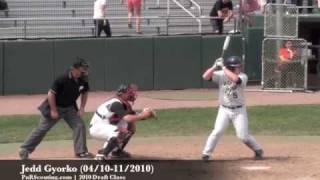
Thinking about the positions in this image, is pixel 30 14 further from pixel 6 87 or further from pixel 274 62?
pixel 274 62

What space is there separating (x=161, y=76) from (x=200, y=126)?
22.1 ft

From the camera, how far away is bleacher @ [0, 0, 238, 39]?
837 inches

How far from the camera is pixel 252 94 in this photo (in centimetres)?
1969

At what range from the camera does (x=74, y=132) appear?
36.1 ft

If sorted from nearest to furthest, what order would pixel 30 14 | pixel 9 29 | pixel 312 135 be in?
1. pixel 312 135
2. pixel 9 29
3. pixel 30 14

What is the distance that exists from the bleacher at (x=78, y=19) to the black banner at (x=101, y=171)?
11.7 meters

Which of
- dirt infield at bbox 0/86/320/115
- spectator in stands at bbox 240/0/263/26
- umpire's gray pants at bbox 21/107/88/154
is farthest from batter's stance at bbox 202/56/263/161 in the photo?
spectator in stands at bbox 240/0/263/26

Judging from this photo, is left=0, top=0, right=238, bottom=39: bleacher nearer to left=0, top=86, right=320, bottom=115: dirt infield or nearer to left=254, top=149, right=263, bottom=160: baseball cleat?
left=0, top=86, right=320, bottom=115: dirt infield

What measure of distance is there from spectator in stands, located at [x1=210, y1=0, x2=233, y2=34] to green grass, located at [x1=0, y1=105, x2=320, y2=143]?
5.57 metres

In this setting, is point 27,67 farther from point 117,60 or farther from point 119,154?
point 119,154

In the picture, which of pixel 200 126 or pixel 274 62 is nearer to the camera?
pixel 200 126

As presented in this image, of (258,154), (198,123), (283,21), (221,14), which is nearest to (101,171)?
(258,154)

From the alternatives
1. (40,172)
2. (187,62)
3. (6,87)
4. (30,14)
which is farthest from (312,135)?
(30,14)

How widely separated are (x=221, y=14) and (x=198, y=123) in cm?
786
